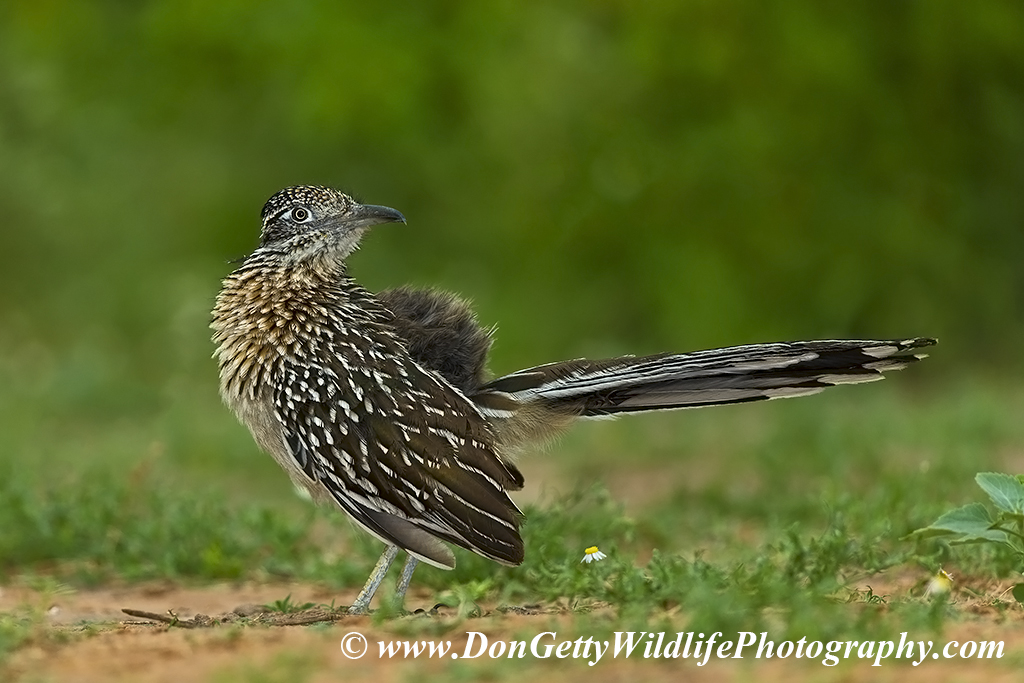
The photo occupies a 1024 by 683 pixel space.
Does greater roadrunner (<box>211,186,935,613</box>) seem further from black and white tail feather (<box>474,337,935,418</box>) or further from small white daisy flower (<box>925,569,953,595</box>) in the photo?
small white daisy flower (<box>925,569,953,595</box>)

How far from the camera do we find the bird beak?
531 cm

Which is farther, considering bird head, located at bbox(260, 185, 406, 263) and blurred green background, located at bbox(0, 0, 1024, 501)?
blurred green background, located at bbox(0, 0, 1024, 501)

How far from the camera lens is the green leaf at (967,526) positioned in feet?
14.1

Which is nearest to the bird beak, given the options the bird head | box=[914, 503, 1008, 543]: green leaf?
the bird head

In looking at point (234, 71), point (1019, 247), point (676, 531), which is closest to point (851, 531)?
point (676, 531)

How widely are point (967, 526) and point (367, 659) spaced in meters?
1.92

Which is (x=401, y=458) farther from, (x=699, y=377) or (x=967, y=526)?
(x=967, y=526)

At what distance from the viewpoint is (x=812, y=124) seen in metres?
11.5

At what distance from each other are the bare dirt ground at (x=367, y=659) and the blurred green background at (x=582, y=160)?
18.3ft

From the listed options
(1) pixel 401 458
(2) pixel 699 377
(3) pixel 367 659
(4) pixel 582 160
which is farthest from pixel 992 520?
(4) pixel 582 160

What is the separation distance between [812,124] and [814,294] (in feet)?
4.80

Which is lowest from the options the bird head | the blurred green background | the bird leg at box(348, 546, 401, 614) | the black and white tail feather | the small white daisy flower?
the bird leg at box(348, 546, 401, 614)

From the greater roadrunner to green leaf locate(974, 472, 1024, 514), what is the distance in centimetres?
47

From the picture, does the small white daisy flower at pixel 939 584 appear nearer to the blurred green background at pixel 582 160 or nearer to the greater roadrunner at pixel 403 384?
the greater roadrunner at pixel 403 384
